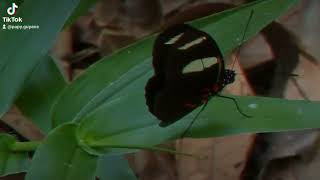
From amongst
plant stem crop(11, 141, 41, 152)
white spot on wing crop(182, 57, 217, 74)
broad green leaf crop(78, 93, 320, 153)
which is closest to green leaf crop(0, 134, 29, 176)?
plant stem crop(11, 141, 41, 152)

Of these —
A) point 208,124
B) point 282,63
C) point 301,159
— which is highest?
point 208,124

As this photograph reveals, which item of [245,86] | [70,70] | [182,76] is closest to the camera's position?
[182,76]

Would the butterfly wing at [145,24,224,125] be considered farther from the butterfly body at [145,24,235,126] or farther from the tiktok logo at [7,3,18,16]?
the tiktok logo at [7,3,18,16]

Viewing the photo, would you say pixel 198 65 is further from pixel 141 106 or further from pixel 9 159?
pixel 9 159

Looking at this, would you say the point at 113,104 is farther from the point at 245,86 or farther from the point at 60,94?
the point at 245,86

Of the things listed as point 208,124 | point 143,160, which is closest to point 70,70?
point 143,160

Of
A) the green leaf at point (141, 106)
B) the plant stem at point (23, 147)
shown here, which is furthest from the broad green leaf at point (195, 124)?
the plant stem at point (23, 147)

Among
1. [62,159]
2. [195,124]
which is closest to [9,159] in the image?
[62,159]

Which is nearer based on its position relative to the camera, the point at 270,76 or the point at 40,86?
the point at 40,86

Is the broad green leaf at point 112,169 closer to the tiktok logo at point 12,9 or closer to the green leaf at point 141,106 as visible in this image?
the green leaf at point 141,106
